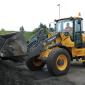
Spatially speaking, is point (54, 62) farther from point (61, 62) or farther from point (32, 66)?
point (32, 66)

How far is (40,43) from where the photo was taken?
472 inches

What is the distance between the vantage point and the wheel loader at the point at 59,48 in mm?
11594

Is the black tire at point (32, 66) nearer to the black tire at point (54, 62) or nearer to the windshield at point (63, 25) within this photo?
the black tire at point (54, 62)

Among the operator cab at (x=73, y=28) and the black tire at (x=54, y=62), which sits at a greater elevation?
the operator cab at (x=73, y=28)

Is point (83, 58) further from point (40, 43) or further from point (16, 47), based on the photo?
point (16, 47)

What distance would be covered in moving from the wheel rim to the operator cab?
1508 mm

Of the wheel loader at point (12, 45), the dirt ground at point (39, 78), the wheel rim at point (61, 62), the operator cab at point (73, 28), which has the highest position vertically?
the operator cab at point (73, 28)

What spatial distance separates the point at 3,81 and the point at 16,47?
1.66 m

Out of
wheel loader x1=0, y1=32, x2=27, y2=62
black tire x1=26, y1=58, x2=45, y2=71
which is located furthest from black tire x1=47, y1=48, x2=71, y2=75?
black tire x1=26, y1=58, x2=45, y2=71

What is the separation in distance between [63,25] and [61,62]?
106 inches

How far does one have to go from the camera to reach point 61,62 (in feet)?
39.0

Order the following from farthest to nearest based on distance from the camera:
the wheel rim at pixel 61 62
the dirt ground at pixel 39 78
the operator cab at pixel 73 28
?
1. the operator cab at pixel 73 28
2. the wheel rim at pixel 61 62
3. the dirt ground at pixel 39 78

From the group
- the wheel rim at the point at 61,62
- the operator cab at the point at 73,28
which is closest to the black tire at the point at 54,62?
the wheel rim at the point at 61,62

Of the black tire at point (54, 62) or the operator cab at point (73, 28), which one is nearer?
the black tire at point (54, 62)
